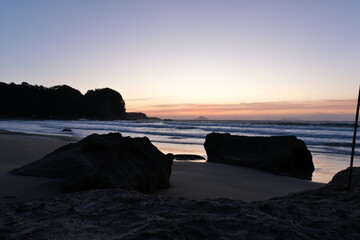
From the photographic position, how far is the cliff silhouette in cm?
9038

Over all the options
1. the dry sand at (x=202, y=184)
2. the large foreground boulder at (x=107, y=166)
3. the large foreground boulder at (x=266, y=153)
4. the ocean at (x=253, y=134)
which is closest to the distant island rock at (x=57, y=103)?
the ocean at (x=253, y=134)

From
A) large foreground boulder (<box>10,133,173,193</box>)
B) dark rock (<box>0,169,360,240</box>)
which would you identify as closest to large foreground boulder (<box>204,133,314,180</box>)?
large foreground boulder (<box>10,133,173,193</box>)

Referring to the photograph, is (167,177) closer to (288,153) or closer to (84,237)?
(84,237)

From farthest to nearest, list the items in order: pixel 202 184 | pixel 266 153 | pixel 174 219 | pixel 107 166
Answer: pixel 266 153, pixel 202 184, pixel 107 166, pixel 174 219

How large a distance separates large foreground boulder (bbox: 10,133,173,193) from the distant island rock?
91052mm

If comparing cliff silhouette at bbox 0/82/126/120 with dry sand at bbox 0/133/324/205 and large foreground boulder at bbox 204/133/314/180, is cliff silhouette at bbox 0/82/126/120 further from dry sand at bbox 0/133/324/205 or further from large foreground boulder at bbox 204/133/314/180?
dry sand at bbox 0/133/324/205

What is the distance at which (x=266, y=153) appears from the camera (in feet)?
28.1

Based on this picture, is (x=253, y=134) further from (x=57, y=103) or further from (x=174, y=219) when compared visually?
(x=57, y=103)

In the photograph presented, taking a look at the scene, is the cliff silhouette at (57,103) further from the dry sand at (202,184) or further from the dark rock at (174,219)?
the dark rock at (174,219)

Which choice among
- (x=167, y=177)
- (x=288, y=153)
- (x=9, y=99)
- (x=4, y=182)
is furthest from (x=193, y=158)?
(x=9, y=99)

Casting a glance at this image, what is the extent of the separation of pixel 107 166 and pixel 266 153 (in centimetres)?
544

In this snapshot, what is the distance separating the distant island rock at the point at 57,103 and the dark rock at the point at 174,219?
9383 cm

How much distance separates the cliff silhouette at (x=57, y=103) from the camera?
90375 millimetres

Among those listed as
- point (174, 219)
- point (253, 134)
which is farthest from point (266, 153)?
point (253, 134)
